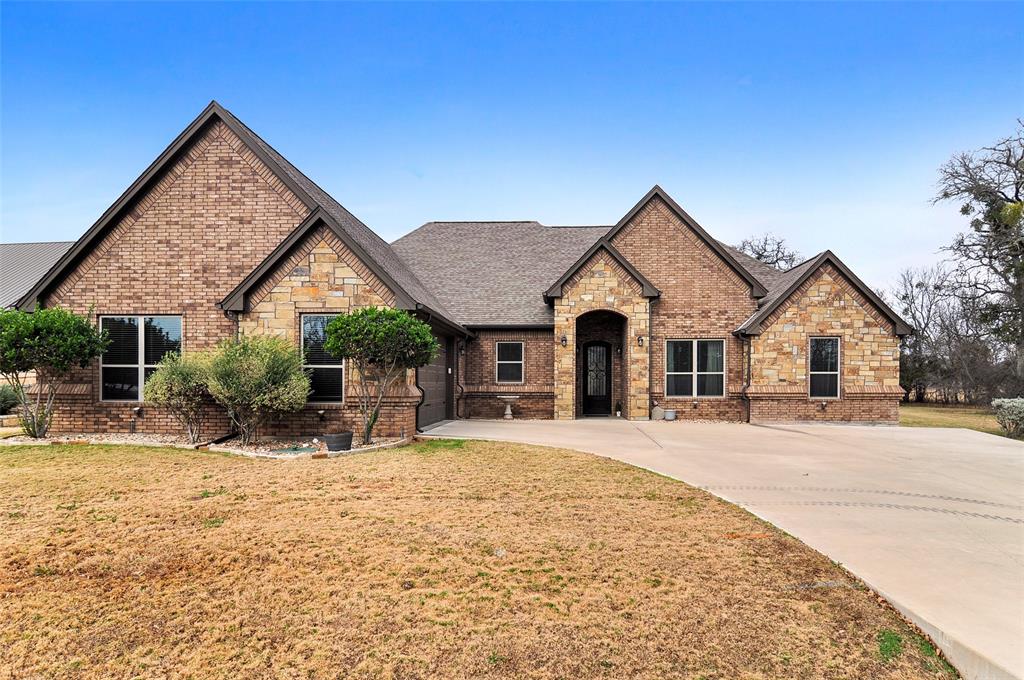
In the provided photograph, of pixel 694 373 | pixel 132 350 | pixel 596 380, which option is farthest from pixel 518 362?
pixel 132 350

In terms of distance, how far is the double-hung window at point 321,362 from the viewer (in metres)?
12.1

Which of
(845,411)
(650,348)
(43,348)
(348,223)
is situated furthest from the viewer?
(650,348)

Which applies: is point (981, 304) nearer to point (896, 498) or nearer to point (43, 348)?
point (896, 498)

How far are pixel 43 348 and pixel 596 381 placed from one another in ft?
52.5

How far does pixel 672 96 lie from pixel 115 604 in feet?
60.7

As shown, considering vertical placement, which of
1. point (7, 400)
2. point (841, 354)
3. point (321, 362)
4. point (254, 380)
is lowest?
point (7, 400)

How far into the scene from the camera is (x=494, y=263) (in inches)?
832

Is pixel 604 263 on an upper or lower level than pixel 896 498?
upper

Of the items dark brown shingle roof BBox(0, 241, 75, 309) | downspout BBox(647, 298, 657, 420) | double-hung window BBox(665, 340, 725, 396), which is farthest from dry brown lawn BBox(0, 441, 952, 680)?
dark brown shingle roof BBox(0, 241, 75, 309)

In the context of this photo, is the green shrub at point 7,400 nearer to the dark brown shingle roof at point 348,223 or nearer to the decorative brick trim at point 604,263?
the dark brown shingle roof at point 348,223

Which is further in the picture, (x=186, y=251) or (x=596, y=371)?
(x=596, y=371)

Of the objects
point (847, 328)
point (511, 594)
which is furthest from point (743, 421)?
point (511, 594)

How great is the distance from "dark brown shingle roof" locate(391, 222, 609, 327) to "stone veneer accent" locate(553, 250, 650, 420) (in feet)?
3.10

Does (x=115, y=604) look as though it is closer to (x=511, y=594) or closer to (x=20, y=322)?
(x=511, y=594)
